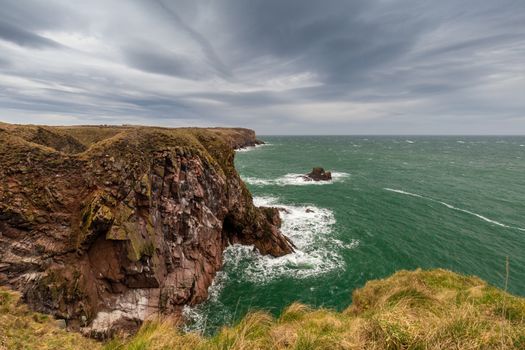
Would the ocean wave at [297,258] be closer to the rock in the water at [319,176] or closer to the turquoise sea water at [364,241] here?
the turquoise sea water at [364,241]

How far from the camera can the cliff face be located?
597 inches

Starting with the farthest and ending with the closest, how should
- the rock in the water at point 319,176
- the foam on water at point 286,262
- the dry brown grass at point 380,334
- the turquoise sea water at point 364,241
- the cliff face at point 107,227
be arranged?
the rock in the water at point 319,176 → the turquoise sea water at point 364,241 → the foam on water at point 286,262 → the cliff face at point 107,227 → the dry brown grass at point 380,334

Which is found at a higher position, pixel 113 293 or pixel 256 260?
pixel 113 293

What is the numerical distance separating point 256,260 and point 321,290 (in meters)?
7.57

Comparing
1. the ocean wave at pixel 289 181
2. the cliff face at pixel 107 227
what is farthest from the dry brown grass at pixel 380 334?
the ocean wave at pixel 289 181

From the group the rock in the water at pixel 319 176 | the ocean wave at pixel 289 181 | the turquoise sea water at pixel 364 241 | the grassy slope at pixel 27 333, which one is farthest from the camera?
the rock in the water at pixel 319 176

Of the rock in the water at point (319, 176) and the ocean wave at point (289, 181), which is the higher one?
the rock in the water at point (319, 176)

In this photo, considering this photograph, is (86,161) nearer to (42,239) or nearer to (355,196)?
(42,239)

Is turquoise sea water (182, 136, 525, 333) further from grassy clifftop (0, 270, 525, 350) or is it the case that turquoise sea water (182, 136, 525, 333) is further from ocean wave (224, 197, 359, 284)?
grassy clifftop (0, 270, 525, 350)

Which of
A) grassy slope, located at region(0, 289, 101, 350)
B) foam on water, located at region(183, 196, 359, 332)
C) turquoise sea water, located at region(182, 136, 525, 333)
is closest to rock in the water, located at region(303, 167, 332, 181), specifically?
turquoise sea water, located at region(182, 136, 525, 333)

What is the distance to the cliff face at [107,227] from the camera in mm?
15172

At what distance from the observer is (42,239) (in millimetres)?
15797

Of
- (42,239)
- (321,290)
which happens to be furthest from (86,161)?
(321,290)

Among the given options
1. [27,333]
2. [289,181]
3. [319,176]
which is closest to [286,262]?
[27,333]
